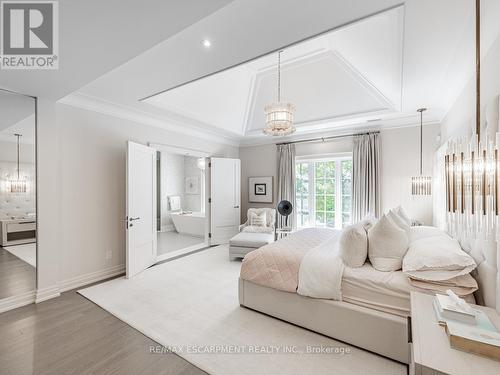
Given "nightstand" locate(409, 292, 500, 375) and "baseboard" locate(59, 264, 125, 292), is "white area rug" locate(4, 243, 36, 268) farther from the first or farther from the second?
"nightstand" locate(409, 292, 500, 375)

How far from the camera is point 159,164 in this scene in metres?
7.20

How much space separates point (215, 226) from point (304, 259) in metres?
3.39

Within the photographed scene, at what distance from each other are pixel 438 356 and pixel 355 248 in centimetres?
114

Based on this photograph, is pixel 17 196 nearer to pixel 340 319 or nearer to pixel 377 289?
pixel 340 319

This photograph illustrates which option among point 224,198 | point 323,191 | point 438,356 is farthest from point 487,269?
point 224,198

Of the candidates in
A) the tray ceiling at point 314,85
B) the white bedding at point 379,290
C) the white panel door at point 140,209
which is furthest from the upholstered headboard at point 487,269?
the white panel door at point 140,209

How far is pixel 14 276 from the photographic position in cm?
276

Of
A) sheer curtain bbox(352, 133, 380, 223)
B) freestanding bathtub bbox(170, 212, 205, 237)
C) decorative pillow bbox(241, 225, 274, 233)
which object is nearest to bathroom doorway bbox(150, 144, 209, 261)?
freestanding bathtub bbox(170, 212, 205, 237)

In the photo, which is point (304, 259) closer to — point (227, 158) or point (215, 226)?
point (215, 226)

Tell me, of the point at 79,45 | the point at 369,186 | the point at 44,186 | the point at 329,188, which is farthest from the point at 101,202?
the point at 369,186

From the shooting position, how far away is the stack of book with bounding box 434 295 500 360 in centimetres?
110

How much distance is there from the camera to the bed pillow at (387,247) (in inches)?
83.0

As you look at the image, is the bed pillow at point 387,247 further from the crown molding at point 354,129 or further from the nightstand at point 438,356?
the crown molding at point 354,129

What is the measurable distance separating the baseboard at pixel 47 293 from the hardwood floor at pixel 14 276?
10 centimetres
